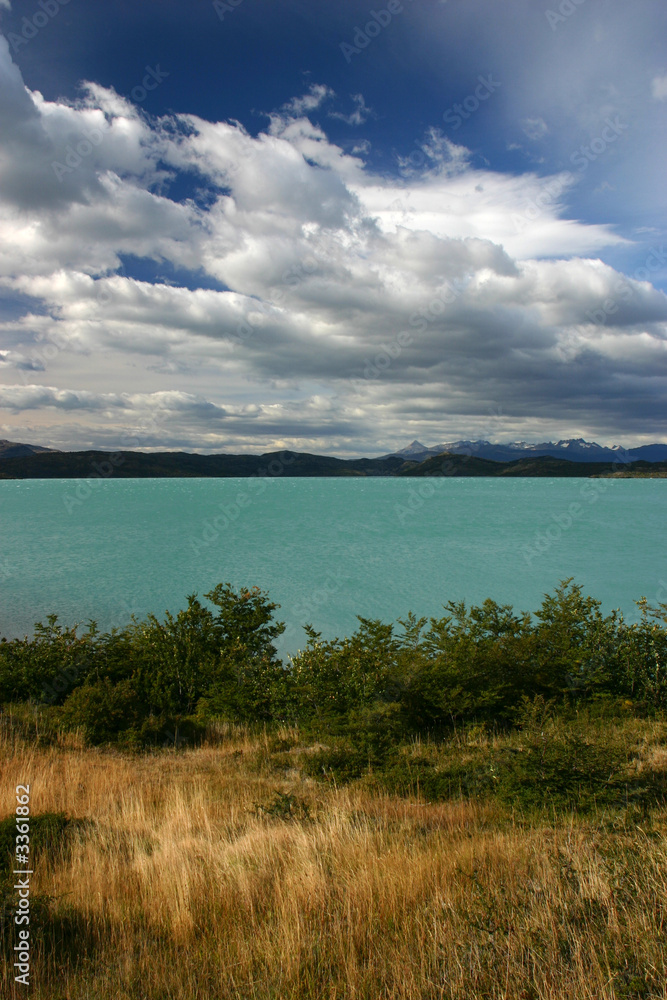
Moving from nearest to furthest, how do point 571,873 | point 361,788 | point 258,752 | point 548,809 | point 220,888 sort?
point 571,873, point 220,888, point 548,809, point 361,788, point 258,752

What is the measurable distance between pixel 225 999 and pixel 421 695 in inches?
323

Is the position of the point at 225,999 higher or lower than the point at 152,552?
higher

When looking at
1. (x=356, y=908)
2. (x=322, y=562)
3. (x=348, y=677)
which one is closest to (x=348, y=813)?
(x=356, y=908)

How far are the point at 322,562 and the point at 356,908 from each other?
4437cm

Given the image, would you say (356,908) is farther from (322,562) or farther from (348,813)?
(322,562)

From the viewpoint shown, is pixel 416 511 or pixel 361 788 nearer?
pixel 361 788

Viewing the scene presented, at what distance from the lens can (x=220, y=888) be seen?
4.43 metres

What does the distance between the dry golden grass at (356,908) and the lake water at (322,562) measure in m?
19.5

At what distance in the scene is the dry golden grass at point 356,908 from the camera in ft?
10.3

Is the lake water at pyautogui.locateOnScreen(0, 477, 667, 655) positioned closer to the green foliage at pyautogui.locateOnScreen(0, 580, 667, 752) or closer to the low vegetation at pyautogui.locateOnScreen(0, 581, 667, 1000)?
the green foliage at pyautogui.locateOnScreen(0, 580, 667, 752)

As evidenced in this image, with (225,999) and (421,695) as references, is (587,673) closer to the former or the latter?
(421,695)

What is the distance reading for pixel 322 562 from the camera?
48.2 m

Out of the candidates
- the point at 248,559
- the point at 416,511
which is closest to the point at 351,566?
the point at 248,559

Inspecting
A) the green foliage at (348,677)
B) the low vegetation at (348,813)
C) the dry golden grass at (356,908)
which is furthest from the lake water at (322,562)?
the dry golden grass at (356,908)
